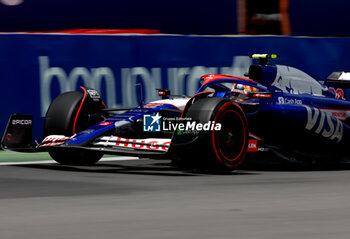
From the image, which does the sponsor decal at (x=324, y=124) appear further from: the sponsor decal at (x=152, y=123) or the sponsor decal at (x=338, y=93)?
the sponsor decal at (x=152, y=123)

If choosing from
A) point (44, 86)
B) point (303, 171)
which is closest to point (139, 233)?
point (303, 171)

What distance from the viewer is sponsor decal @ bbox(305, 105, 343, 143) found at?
964 cm

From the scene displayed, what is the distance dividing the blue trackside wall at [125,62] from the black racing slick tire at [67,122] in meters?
2.16

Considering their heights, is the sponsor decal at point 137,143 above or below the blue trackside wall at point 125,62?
below

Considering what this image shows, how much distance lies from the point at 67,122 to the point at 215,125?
1879 millimetres

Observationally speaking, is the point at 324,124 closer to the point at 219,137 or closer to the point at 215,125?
the point at 219,137

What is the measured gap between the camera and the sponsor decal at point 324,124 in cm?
964

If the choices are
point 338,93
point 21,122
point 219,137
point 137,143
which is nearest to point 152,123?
point 137,143

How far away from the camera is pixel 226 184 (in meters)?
7.98

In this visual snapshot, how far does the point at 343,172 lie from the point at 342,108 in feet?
3.12

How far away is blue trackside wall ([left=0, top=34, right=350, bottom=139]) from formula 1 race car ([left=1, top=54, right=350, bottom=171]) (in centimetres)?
223

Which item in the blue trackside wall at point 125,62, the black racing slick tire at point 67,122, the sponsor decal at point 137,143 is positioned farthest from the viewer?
the blue trackside wall at point 125,62

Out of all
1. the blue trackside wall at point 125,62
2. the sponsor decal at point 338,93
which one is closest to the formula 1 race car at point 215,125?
the sponsor decal at point 338,93

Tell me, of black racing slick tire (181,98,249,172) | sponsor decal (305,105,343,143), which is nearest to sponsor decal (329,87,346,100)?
sponsor decal (305,105,343,143)
